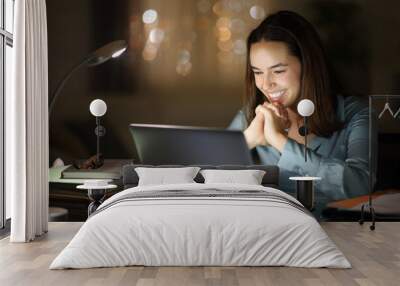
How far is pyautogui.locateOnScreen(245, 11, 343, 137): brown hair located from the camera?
777cm

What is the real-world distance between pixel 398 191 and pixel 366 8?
8.08 feet

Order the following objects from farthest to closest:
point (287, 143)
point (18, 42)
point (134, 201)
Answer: point (287, 143) < point (18, 42) < point (134, 201)

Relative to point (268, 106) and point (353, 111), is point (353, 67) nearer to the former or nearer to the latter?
point (353, 111)

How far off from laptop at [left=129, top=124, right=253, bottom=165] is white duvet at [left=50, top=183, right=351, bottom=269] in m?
2.86

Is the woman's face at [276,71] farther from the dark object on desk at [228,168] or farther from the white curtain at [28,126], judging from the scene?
the white curtain at [28,126]

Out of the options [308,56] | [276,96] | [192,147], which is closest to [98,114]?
[192,147]

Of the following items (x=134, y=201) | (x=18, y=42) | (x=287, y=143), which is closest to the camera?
(x=134, y=201)

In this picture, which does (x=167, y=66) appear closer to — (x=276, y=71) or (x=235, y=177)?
(x=276, y=71)

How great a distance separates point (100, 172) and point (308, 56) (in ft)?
10.3

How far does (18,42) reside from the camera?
237 inches

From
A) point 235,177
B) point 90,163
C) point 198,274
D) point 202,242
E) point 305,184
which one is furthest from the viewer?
point 90,163

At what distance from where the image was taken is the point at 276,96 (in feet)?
25.6

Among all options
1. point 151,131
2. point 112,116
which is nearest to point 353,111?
point 151,131

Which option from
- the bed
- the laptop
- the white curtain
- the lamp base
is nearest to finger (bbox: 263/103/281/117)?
the laptop
